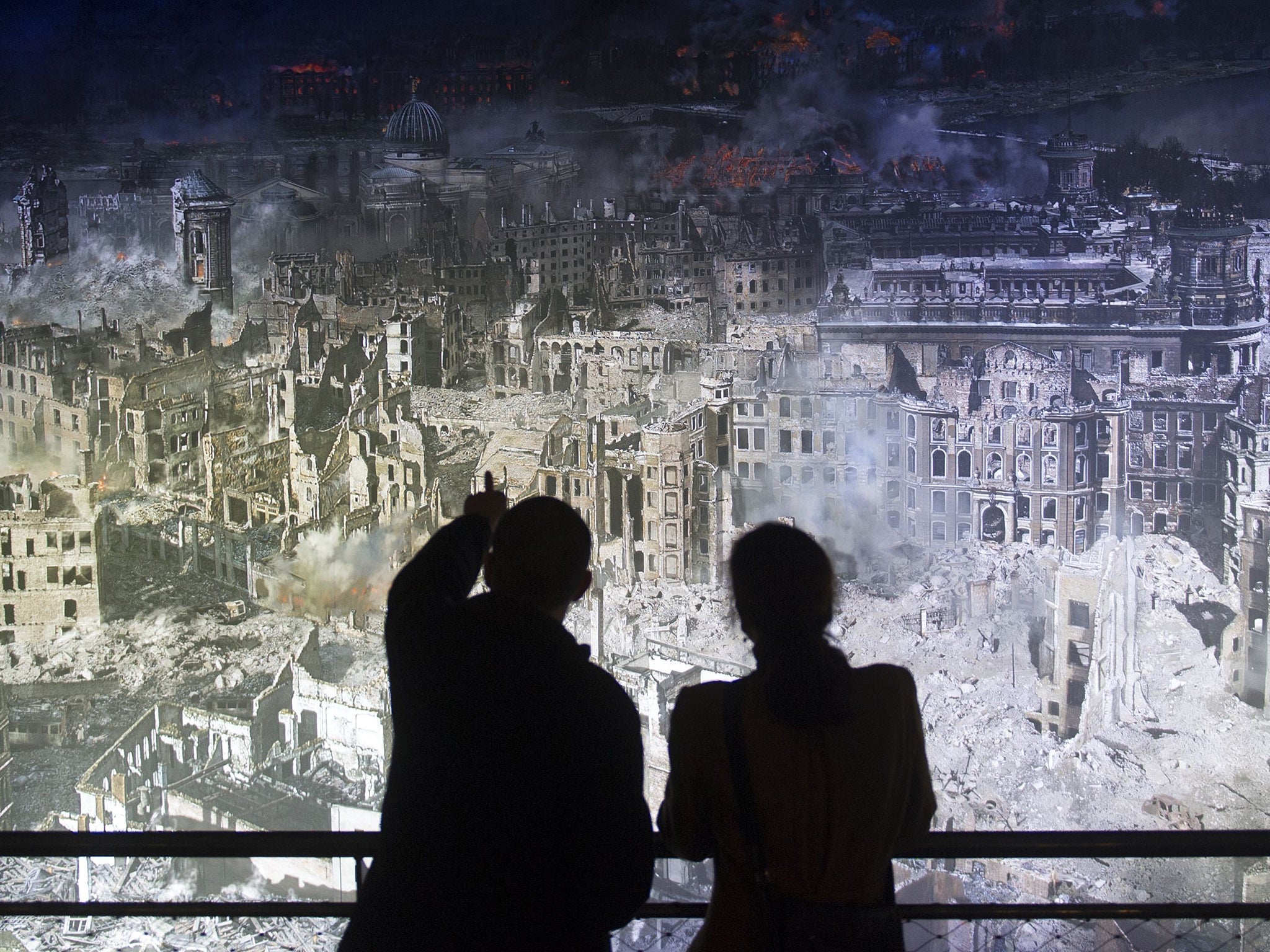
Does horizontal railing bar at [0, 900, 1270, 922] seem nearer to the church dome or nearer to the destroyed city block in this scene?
the destroyed city block

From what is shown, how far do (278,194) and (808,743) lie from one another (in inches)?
256

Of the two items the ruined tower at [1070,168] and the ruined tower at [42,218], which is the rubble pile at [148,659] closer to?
the ruined tower at [42,218]

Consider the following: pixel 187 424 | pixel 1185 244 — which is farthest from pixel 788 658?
pixel 187 424

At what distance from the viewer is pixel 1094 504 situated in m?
6.70

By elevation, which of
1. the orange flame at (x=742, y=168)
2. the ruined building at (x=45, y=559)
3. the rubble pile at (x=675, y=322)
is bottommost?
the ruined building at (x=45, y=559)

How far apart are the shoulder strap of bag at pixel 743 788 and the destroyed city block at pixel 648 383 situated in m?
5.57

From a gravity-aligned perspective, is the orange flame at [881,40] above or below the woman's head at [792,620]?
above

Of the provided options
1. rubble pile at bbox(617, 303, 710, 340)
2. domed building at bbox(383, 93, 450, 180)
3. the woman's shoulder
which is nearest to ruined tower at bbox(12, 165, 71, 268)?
domed building at bbox(383, 93, 450, 180)

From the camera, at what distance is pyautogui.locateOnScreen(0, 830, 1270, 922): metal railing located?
4.41ft

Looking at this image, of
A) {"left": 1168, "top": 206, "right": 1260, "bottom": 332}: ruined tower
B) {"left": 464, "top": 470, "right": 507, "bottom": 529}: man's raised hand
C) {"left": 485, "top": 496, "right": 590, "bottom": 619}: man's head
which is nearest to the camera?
{"left": 485, "top": 496, "right": 590, "bottom": 619}: man's head

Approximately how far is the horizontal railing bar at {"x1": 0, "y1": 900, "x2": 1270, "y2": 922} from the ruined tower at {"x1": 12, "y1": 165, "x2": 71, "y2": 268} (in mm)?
6327

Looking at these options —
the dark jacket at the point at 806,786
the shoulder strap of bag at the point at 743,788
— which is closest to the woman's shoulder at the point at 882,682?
the dark jacket at the point at 806,786

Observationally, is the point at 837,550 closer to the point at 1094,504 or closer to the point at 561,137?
the point at 1094,504

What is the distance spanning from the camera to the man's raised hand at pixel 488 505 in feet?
5.03
